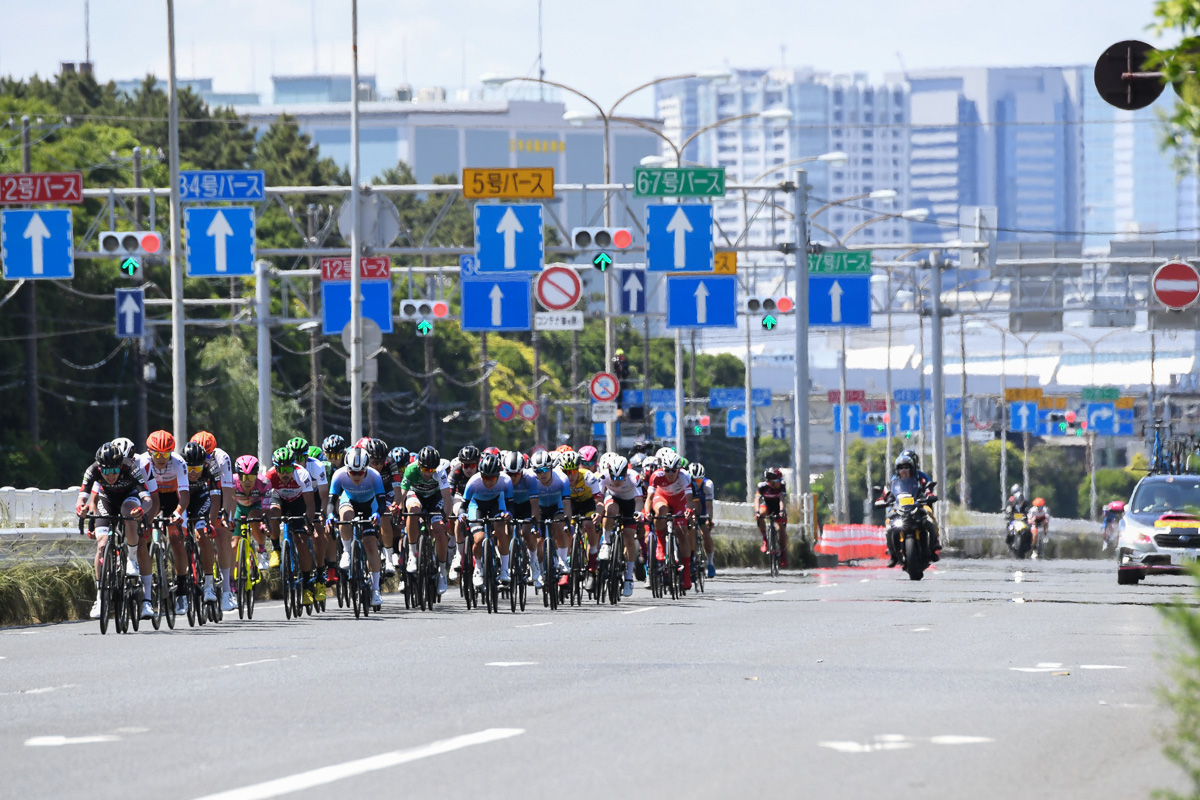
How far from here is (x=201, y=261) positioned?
3812 centimetres

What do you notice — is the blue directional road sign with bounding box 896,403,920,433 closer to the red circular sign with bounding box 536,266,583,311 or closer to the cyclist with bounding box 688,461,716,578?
the red circular sign with bounding box 536,266,583,311

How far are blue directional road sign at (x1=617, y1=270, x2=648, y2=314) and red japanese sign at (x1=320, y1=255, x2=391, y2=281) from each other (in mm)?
4945

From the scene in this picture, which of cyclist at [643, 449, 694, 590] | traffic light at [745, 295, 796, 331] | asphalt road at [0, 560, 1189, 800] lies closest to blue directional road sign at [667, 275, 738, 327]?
traffic light at [745, 295, 796, 331]

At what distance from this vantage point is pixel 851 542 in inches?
1812

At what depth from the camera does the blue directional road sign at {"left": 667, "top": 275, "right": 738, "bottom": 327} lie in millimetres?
41500

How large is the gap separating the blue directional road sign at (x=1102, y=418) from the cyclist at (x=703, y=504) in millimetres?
67595

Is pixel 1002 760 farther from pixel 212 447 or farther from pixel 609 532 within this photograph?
pixel 609 532

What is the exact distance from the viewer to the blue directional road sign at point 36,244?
3834 cm

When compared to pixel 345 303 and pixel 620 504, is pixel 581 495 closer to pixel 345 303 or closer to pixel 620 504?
pixel 620 504

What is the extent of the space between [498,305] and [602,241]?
417 cm

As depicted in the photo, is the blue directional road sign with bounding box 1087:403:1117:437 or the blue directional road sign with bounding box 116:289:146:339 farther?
the blue directional road sign with bounding box 1087:403:1117:437

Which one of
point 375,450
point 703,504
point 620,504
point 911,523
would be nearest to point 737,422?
point 911,523

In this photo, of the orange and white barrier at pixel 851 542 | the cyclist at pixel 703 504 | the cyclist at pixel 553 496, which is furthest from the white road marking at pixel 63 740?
the orange and white barrier at pixel 851 542

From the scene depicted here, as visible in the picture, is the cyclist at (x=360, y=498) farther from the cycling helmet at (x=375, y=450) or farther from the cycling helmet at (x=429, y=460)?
the cycling helmet at (x=429, y=460)
